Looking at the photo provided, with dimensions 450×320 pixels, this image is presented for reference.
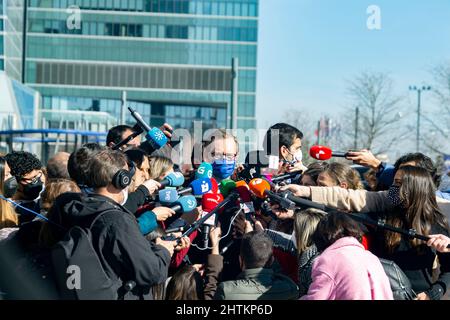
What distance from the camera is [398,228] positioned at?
3.92 meters

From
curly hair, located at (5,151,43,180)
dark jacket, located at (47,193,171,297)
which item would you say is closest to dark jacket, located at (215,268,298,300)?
dark jacket, located at (47,193,171,297)

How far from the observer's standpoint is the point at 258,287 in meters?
4.09

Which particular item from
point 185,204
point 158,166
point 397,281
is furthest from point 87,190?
point 397,281

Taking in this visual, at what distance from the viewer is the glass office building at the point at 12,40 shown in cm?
4938

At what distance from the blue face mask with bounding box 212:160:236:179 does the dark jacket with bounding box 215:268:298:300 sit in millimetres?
905

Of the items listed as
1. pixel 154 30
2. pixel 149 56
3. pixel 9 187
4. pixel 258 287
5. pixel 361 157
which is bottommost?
pixel 258 287

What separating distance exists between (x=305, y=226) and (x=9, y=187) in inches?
91.0

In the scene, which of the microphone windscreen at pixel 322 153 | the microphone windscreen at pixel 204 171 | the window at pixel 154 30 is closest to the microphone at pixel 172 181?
the microphone windscreen at pixel 204 171

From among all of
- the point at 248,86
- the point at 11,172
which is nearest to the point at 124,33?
the point at 248,86

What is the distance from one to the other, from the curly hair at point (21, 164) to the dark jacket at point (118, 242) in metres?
1.86

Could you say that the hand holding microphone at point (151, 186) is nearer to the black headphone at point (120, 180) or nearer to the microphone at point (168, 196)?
the microphone at point (168, 196)

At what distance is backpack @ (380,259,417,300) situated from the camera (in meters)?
3.86

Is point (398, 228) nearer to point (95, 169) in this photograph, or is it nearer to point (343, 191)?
point (343, 191)

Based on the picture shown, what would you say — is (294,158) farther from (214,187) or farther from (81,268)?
(81,268)
